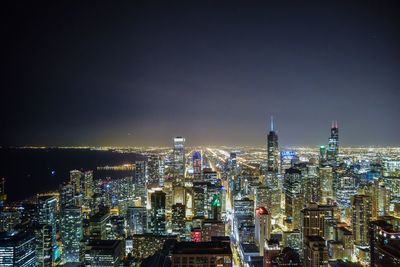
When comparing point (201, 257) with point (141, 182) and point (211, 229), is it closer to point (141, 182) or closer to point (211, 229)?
point (211, 229)

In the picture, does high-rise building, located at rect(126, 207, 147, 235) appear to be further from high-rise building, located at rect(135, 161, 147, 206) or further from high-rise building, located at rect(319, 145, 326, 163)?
high-rise building, located at rect(319, 145, 326, 163)

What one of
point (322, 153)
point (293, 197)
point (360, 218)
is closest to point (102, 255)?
point (360, 218)

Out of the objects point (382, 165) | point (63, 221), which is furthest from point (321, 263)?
point (382, 165)

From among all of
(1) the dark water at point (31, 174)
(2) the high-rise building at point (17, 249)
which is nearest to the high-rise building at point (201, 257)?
(2) the high-rise building at point (17, 249)

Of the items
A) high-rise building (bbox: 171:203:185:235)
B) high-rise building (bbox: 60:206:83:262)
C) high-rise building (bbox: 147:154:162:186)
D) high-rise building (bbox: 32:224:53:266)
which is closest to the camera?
high-rise building (bbox: 32:224:53:266)

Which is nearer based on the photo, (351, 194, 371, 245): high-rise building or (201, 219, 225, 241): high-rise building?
(351, 194, 371, 245): high-rise building

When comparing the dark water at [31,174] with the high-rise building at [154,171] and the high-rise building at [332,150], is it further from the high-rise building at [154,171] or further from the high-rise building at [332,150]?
the high-rise building at [332,150]

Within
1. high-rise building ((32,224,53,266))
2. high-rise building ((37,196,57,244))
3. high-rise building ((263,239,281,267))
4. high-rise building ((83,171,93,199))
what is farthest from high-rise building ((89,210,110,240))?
high-rise building ((263,239,281,267))

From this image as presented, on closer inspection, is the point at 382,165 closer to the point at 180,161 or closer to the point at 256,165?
the point at 256,165
